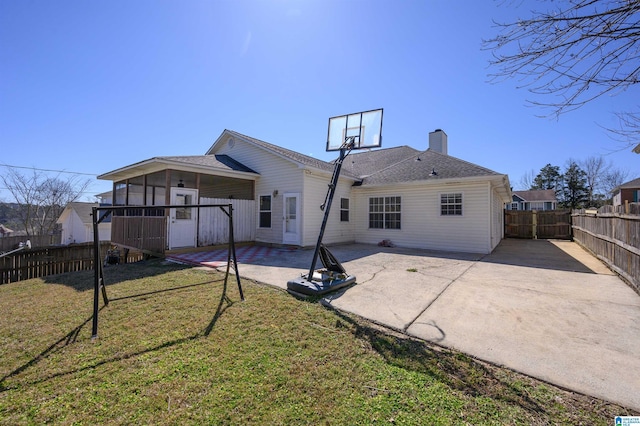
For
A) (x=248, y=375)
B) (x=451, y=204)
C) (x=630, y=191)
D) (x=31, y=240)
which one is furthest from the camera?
(x=630, y=191)

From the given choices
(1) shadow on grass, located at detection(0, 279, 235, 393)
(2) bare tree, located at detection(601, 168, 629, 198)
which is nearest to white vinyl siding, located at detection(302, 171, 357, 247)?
(1) shadow on grass, located at detection(0, 279, 235, 393)

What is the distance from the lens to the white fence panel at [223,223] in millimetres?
9695

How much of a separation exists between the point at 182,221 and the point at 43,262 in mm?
3956

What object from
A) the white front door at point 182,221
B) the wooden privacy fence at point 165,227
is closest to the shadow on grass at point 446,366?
the wooden privacy fence at point 165,227

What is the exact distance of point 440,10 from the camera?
14.8 ft

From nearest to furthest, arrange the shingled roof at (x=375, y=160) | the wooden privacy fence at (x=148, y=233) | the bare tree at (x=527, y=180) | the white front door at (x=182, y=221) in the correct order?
1. the wooden privacy fence at (x=148, y=233)
2. the white front door at (x=182, y=221)
3. the shingled roof at (x=375, y=160)
4. the bare tree at (x=527, y=180)

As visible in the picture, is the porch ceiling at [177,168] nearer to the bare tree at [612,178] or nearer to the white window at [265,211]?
the white window at [265,211]

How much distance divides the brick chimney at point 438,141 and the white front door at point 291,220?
10746mm

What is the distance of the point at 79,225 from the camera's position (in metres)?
23.6

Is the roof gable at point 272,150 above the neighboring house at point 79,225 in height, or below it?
above

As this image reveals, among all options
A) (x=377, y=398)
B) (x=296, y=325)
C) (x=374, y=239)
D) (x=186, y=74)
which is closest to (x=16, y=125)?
(x=186, y=74)

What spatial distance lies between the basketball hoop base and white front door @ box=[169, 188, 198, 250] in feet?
19.2

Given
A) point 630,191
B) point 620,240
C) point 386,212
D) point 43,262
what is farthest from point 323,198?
point 630,191

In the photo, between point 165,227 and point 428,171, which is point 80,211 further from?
point 428,171
